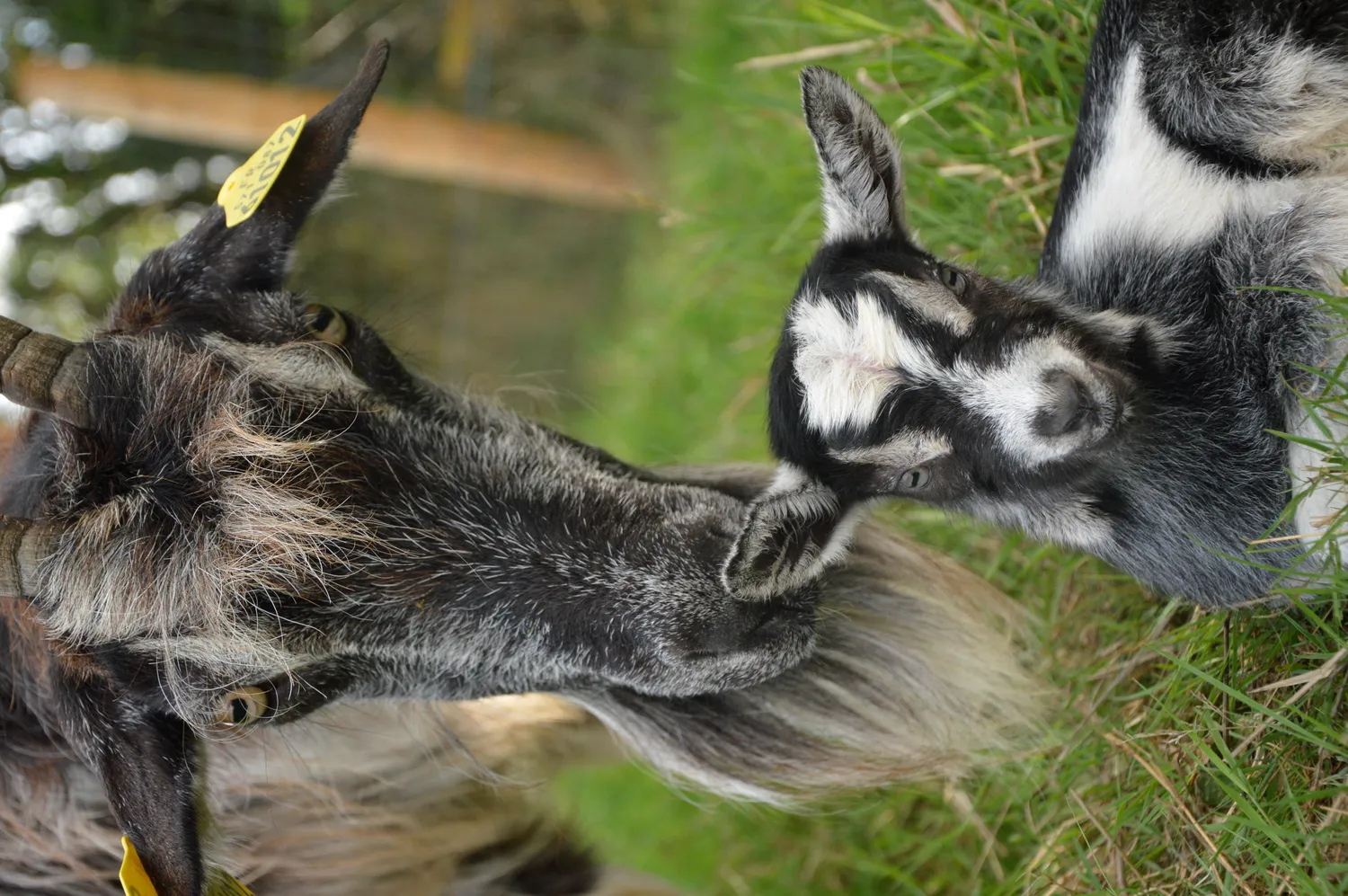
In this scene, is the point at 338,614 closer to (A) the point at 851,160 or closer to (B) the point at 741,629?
(B) the point at 741,629

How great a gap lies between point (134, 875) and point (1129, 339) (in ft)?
5.49

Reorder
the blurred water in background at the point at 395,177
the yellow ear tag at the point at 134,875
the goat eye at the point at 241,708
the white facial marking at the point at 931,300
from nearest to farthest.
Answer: the yellow ear tag at the point at 134,875 < the goat eye at the point at 241,708 < the white facial marking at the point at 931,300 < the blurred water in background at the point at 395,177

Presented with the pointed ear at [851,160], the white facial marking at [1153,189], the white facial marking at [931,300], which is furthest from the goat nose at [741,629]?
the white facial marking at [1153,189]

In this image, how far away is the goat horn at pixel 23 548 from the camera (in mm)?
1398

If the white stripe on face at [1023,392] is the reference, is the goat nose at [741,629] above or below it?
below

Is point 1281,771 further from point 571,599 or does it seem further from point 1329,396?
point 571,599

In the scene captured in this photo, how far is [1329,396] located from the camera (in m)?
1.43

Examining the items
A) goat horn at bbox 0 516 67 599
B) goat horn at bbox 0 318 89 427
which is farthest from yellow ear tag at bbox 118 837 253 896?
goat horn at bbox 0 318 89 427

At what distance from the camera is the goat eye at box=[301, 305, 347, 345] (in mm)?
1665

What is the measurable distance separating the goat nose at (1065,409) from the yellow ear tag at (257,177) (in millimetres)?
1217

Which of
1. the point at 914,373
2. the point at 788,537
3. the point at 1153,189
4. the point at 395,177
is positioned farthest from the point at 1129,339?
the point at 395,177

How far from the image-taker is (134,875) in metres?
1.41

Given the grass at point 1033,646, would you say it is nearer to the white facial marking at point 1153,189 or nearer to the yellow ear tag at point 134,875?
the white facial marking at point 1153,189

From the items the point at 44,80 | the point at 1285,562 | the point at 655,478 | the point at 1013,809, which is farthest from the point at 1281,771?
the point at 44,80
